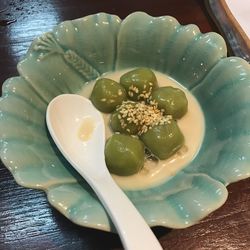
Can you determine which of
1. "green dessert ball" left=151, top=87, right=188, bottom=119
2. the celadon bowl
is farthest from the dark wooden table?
"green dessert ball" left=151, top=87, right=188, bottom=119

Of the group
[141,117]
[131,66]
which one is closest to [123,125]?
[141,117]

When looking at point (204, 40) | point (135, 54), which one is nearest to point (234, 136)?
point (204, 40)

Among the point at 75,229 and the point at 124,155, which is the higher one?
the point at 124,155

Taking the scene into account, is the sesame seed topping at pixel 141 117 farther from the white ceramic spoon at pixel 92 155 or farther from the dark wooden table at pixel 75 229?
the dark wooden table at pixel 75 229

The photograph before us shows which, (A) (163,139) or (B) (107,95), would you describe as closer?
(A) (163,139)

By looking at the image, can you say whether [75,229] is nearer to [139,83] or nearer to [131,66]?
[139,83]

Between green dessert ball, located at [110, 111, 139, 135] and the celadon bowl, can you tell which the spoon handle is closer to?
the celadon bowl
